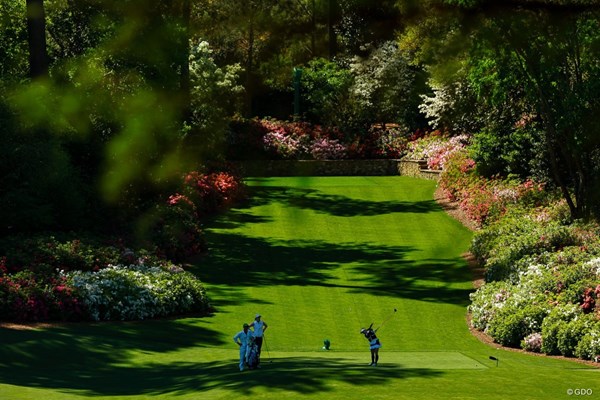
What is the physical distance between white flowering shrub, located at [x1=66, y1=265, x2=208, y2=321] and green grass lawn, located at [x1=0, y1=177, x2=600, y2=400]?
0.67 metres

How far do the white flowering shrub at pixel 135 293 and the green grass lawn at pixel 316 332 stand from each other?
673mm

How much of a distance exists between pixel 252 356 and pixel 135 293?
7820mm

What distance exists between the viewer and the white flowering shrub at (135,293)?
85.8 ft

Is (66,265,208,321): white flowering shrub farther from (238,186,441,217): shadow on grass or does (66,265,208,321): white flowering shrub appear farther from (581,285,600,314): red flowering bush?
(238,186,441,217): shadow on grass

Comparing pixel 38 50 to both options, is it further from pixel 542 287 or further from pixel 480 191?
pixel 480 191

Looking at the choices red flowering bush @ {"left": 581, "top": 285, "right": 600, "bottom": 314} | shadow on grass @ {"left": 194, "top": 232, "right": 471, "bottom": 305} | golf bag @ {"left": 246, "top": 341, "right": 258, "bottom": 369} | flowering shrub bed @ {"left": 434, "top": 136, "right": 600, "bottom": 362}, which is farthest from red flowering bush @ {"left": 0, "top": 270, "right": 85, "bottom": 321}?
red flowering bush @ {"left": 581, "top": 285, "right": 600, "bottom": 314}

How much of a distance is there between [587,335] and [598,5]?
19782 mm

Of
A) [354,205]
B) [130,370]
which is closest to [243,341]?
[130,370]

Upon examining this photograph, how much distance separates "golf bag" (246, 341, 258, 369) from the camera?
781 inches

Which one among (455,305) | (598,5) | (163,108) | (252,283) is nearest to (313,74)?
(163,108)

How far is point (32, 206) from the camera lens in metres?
29.3

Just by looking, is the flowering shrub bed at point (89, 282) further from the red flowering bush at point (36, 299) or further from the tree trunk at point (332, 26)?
the tree trunk at point (332, 26)

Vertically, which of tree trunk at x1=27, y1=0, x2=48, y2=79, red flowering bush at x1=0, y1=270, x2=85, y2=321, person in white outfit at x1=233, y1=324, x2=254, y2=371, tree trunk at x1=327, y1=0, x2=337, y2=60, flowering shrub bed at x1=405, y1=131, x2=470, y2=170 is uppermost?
tree trunk at x1=27, y1=0, x2=48, y2=79

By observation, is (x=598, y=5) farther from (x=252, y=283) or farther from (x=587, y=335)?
(x=252, y=283)
